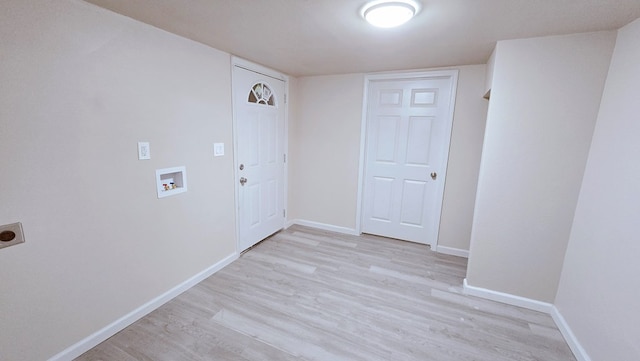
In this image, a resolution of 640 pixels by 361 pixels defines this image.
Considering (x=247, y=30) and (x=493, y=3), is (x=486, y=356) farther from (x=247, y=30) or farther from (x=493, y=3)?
(x=247, y=30)

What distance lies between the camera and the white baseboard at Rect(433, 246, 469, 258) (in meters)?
3.03

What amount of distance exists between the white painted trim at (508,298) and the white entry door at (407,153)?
34.7 inches

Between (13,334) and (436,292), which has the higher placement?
(13,334)

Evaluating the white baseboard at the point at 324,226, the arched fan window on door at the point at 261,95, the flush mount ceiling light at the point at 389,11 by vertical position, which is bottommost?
the white baseboard at the point at 324,226

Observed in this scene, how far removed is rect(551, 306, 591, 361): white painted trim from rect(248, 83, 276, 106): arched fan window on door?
3316 mm

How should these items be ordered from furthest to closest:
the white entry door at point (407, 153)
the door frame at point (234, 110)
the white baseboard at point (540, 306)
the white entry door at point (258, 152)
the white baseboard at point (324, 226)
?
the white baseboard at point (324, 226) < the white entry door at point (407, 153) < the white entry door at point (258, 152) < the door frame at point (234, 110) < the white baseboard at point (540, 306)

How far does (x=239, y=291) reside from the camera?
2311mm

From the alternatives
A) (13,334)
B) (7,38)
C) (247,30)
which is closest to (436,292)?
(247,30)

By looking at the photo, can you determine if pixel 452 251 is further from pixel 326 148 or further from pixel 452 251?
pixel 326 148

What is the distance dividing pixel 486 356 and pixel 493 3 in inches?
83.7

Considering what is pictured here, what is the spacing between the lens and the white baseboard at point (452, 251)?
3027mm

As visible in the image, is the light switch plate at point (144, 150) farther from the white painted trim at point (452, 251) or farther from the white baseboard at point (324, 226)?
the white painted trim at point (452, 251)

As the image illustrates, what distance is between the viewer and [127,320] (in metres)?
1.85

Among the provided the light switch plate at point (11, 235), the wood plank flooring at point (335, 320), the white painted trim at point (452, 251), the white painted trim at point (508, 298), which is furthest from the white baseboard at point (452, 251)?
the light switch plate at point (11, 235)
